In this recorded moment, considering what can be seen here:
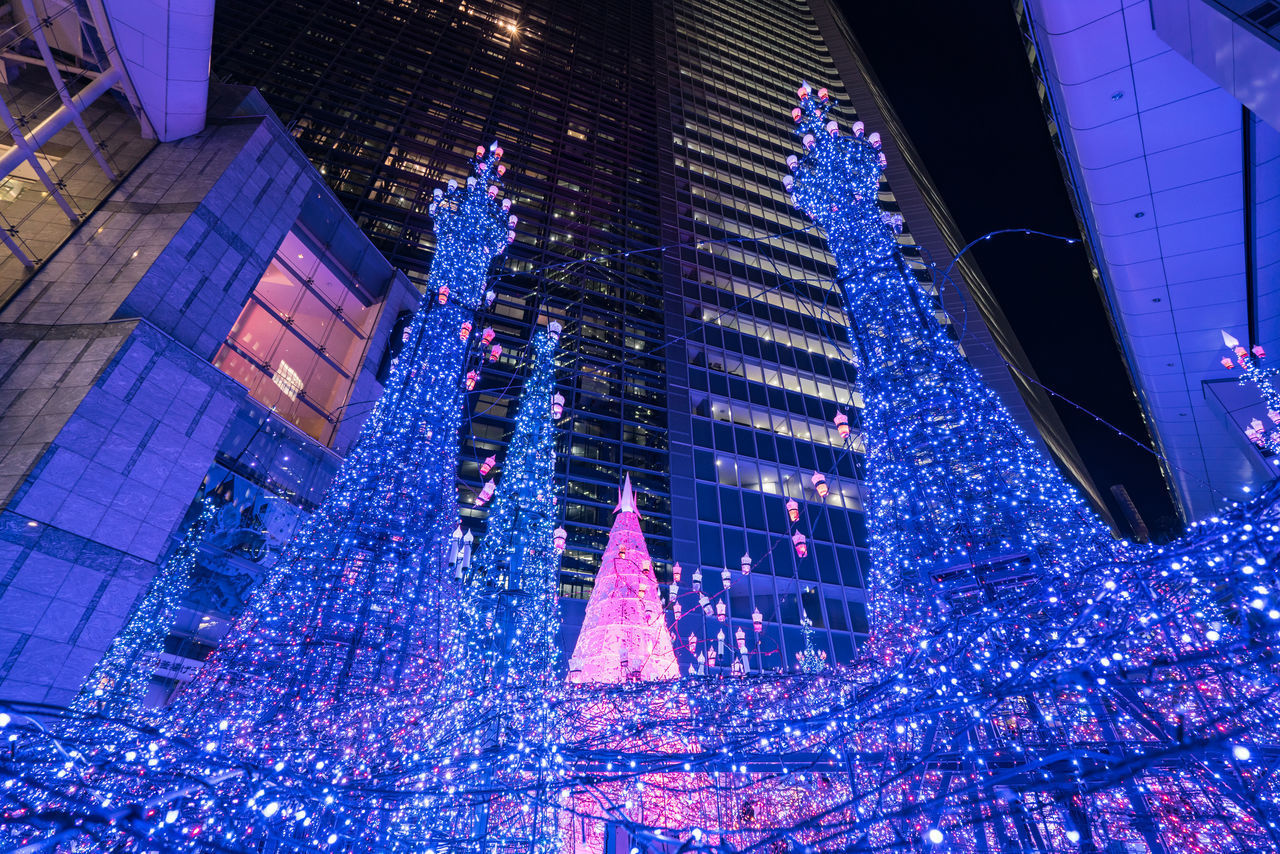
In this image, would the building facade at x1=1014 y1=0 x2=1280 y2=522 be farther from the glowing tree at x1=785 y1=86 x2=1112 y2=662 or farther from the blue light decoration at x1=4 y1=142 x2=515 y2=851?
the blue light decoration at x1=4 y1=142 x2=515 y2=851

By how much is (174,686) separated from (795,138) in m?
45.3

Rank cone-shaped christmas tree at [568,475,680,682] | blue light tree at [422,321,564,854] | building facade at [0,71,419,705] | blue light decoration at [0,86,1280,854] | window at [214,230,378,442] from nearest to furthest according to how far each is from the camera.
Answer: blue light decoration at [0,86,1280,854] < blue light tree at [422,321,564,854] < building facade at [0,71,419,705] < cone-shaped christmas tree at [568,475,680,682] < window at [214,230,378,442]

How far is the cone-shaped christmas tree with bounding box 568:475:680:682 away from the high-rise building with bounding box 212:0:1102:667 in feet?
25.2

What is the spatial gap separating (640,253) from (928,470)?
20.1 m

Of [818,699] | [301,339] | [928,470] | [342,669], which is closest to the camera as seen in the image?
[342,669]

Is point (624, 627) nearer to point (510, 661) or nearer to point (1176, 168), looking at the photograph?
point (510, 661)

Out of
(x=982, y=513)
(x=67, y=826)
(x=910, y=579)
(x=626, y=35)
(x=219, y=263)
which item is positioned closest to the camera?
(x=67, y=826)

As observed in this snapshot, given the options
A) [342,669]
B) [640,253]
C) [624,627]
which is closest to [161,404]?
[342,669]

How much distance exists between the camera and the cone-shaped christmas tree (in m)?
12.4

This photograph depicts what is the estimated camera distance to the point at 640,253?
84.6ft

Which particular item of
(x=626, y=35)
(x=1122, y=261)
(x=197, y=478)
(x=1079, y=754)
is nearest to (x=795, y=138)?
(x=626, y=35)

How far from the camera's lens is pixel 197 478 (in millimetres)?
10180

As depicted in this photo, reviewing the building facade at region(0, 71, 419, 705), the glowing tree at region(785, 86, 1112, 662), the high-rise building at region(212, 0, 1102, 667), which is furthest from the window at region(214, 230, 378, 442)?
the glowing tree at region(785, 86, 1112, 662)

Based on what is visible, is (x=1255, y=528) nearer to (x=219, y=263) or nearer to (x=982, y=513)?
(x=982, y=513)
